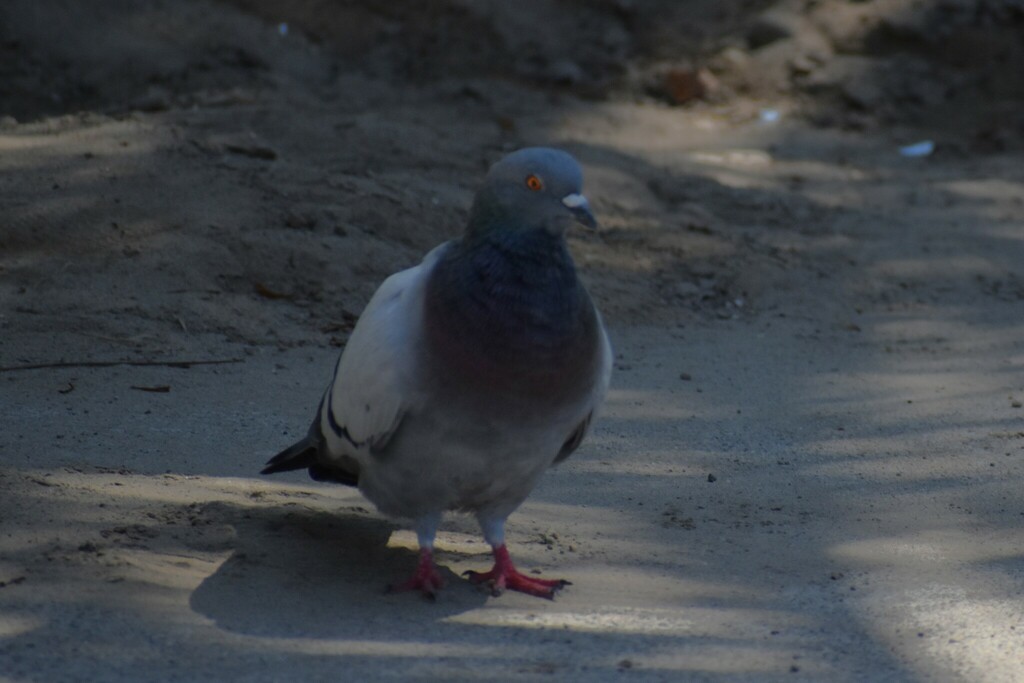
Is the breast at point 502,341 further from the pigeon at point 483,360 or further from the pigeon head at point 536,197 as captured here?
the pigeon head at point 536,197

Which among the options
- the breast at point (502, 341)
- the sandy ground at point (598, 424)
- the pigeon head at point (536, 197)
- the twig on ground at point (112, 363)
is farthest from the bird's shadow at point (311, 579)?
the twig on ground at point (112, 363)

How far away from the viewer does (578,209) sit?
304 centimetres

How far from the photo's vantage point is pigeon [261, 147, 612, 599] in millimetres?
2951

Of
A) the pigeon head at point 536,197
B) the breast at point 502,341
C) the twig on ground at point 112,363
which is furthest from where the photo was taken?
the twig on ground at point 112,363

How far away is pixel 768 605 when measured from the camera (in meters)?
3.21

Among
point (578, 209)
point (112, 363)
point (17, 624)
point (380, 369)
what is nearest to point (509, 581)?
point (380, 369)

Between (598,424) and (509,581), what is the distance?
1.53 metres

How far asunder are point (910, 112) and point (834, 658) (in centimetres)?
740

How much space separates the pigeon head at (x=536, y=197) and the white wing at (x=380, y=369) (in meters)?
0.19

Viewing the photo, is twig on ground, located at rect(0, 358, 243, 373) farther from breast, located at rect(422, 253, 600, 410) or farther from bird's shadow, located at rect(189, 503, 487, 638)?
breast, located at rect(422, 253, 600, 410)

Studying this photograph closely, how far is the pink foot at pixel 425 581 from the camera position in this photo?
3.23 metres

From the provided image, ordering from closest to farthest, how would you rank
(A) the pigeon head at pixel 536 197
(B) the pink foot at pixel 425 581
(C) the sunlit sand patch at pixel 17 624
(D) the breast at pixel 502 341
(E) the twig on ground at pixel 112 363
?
(C) the sunlit sand patch at pixel 17 624 < (D) the breast at pixel 502 341 < (A) the pigeon head at pixel 536 197 < (B) the pink foot at pixel 425 581 < (E) the twig on ground at pixel 112 363

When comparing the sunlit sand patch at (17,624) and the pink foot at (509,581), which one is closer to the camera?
the sunlit sand patch at (17,624)

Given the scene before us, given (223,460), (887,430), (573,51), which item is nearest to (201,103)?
(573,51)
